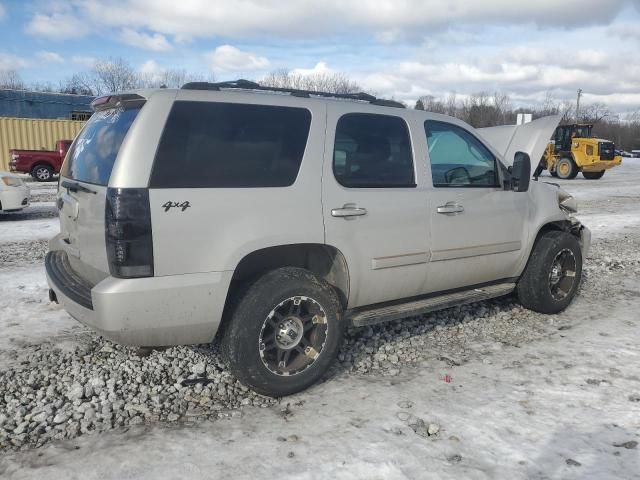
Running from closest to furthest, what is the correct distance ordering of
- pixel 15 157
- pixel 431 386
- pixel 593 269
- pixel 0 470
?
pixel 0 470 < pixel 431 386 < pixel 593 269 < pixel 15 157

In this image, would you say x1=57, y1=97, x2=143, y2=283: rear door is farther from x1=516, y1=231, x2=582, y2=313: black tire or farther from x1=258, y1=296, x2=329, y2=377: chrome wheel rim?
x1=516, y1=231, x2=582, y2=313: black tire

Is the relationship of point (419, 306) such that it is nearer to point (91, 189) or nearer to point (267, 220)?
point (267, 220)

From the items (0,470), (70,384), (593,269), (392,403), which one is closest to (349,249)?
(392,403)

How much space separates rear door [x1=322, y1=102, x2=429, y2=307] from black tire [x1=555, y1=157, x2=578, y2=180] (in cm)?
2442

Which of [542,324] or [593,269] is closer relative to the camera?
[542,324]

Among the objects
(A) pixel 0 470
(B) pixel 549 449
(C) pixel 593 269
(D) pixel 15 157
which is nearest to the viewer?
(A) pixel 0 470

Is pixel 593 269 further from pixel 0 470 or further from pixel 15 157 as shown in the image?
pixel 15 157

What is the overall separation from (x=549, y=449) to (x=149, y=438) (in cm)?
224

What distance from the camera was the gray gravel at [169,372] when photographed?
3250 millimetres

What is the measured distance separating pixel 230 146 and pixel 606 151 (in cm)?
2572

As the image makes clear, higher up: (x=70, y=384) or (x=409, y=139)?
(x=409, y=139)

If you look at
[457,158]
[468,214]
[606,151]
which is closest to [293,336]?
[468,214]

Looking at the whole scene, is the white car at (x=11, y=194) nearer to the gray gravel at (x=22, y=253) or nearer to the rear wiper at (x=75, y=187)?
the gray gravel at (x=22, y=253)

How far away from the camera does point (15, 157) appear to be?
21141 millimetres
